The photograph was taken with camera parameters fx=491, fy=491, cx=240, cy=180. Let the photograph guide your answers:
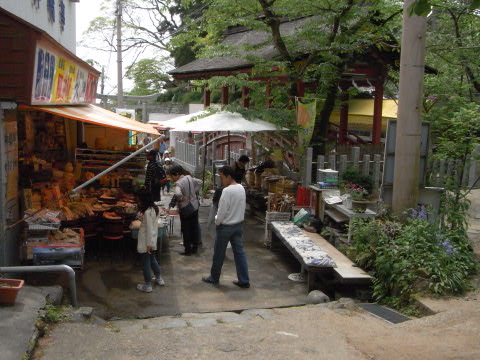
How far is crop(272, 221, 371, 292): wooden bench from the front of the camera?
7096 millimetres

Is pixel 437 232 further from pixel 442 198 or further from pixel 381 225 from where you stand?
pixel 442 198

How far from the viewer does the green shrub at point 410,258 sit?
21.7ft

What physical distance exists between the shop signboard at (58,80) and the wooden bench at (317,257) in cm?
441

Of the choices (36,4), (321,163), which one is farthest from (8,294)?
(321,163)

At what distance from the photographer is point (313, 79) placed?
41.6ft

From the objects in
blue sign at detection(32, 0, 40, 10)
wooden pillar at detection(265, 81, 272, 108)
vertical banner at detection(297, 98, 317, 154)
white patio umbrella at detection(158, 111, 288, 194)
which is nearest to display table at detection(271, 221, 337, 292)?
vertical banner at detection(297, 98, 317, 154)

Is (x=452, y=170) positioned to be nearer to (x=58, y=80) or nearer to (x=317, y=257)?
(x=317, y=257)

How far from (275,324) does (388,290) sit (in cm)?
193

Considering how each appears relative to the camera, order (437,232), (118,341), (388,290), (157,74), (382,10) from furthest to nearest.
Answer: (157,74)
(382,10)
(437,232)
(388,290)
(118,341)

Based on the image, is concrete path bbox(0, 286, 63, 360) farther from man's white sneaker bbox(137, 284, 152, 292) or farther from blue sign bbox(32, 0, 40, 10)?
blue sign bbox(32, 0, 40, 10)

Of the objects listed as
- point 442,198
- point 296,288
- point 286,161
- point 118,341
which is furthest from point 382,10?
point 118,341

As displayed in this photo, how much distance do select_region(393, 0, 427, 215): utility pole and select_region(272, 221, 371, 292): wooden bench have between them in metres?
1.37

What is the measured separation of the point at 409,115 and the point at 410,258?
2.46 meters

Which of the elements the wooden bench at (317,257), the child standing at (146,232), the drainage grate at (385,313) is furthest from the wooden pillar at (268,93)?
the drainage grate at (385,313)
